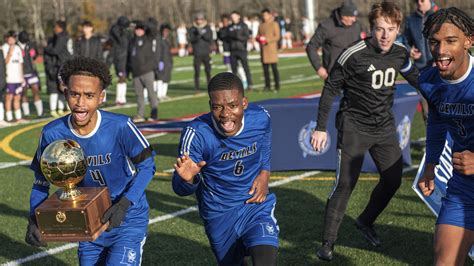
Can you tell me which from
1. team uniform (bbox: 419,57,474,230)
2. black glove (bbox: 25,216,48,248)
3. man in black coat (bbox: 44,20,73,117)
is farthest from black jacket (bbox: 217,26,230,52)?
black glove (bbox: 25,216,48,248)

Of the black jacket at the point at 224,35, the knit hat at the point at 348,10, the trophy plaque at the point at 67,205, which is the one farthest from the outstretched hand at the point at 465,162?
the black jacket at the point at 224,35

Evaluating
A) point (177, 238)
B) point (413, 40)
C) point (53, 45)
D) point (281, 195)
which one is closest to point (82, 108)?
point (177, 238)

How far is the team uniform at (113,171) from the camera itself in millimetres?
5387

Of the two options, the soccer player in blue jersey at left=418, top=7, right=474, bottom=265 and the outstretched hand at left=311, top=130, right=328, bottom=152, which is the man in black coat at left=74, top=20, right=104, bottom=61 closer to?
the outstretched hand at left=311, top=130, right=328, bottom=152

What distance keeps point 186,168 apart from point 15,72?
562 inches

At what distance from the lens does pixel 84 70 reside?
5320 mm

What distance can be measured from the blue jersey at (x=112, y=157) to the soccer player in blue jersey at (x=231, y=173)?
0.27 metres

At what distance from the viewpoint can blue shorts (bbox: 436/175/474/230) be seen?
16.5 feet

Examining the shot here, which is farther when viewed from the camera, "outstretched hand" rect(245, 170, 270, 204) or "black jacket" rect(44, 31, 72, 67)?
"black jacket" rect(44, 31, 72, 67)

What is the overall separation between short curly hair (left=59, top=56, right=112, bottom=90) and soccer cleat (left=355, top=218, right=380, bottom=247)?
3.31m

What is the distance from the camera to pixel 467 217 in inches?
198

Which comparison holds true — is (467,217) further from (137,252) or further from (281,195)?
(281,195)

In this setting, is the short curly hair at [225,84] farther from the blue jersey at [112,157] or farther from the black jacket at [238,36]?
the black jacket at [238,36]

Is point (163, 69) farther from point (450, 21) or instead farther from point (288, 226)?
point (450, 21)
